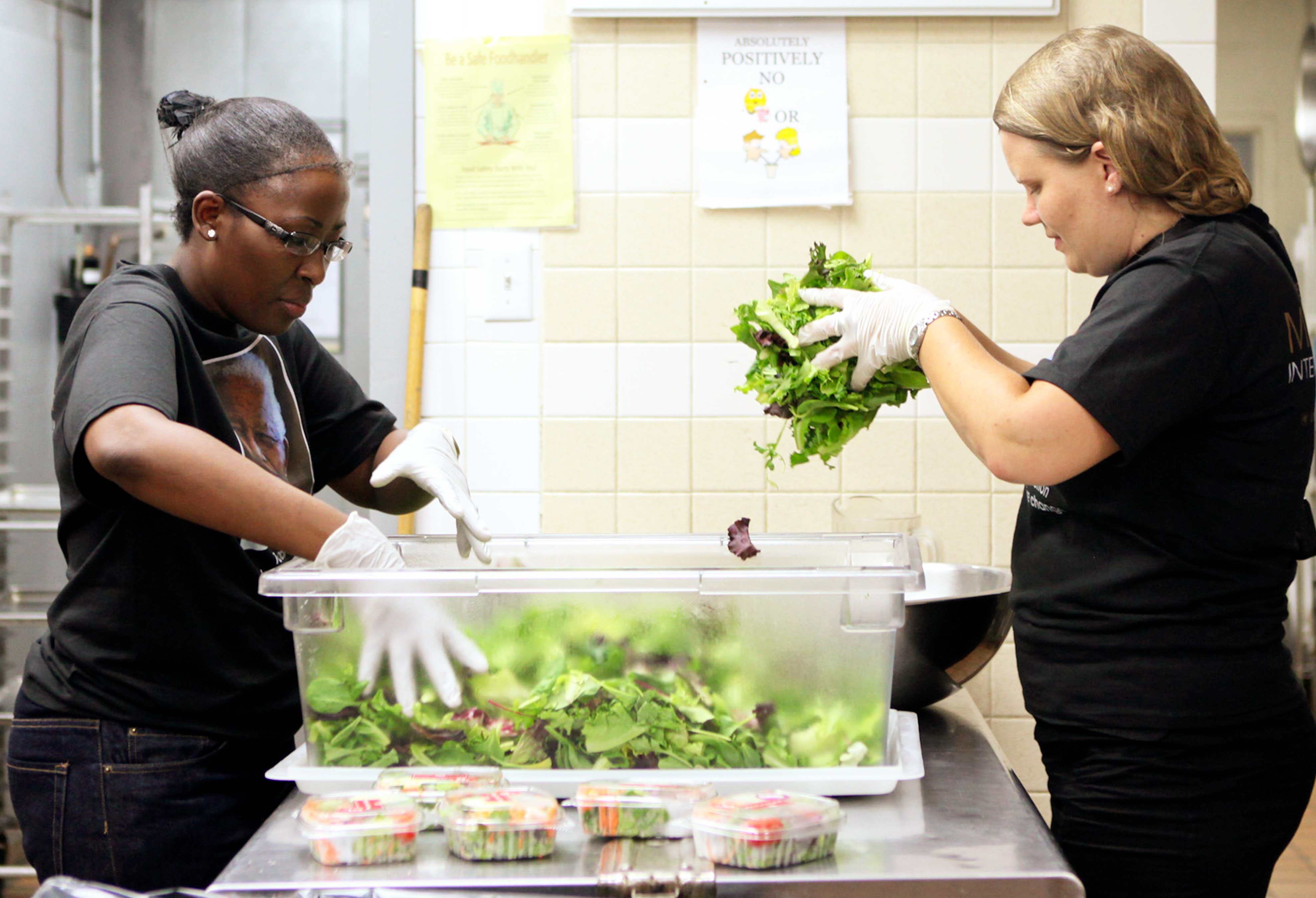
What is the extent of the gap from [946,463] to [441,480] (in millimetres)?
1361

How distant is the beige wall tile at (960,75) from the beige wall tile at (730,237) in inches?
19.3

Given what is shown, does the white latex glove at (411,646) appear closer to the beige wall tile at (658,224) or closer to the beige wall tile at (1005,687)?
the beige wall tile at (658,224)

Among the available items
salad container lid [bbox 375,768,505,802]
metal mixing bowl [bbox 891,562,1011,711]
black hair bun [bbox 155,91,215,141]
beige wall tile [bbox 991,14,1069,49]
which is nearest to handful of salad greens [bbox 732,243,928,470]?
metal mixing bowl [bbox 891,562,1011,711]

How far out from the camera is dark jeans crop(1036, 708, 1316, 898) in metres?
1.46

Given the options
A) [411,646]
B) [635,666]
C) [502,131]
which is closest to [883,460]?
[502,131]

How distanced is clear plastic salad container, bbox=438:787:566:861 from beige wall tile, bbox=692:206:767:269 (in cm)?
169

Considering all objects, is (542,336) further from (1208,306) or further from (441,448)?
(1208,306)

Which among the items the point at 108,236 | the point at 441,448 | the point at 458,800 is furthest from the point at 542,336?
the point at 458,800

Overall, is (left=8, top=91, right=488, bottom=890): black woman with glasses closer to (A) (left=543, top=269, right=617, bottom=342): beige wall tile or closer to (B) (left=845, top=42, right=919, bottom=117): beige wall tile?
(A) (left=543, top=269, right=617, bottom=342): beige wall tile

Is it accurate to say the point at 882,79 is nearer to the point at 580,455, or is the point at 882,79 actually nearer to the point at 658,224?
the point at 658,224

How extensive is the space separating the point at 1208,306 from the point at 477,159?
176 centimetres

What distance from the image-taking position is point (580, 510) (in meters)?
2.71

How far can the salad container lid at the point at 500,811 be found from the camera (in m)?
1.20

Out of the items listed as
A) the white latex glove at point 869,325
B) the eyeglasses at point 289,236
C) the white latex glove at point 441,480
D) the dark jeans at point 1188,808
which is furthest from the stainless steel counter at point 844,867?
the eyeglasses at point 289,236
